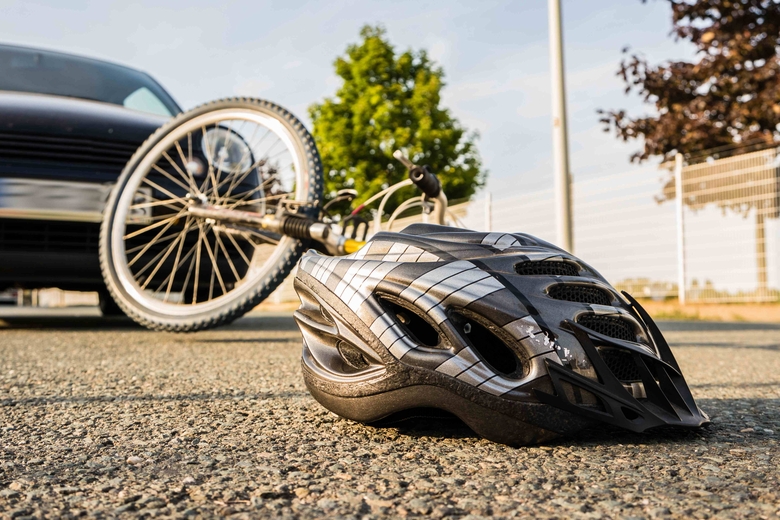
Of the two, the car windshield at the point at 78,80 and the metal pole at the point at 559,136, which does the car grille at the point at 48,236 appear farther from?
the metal pole at the point at 559,136

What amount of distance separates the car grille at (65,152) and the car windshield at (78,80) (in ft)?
3.16

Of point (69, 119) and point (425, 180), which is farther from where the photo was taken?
point (69, 119)

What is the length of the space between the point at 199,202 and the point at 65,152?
41.5 inches

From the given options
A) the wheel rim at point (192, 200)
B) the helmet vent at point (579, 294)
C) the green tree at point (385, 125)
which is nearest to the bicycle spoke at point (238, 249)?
the wheel rim at point (192, 200)

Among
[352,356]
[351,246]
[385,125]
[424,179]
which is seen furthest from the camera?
[385,125]

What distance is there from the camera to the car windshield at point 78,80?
5441mm

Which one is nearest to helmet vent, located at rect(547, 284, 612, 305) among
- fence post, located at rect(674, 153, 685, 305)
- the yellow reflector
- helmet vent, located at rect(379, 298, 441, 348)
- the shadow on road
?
helmet vent, located at rect(379, 298, 441, 348)

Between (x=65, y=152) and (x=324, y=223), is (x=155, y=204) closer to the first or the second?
(x=65, y=152)

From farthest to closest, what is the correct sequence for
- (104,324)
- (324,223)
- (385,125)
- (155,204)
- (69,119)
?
1. (385,125)
2. (104,324)
3. (69,119)
4. (155,204)
5. (324,223)

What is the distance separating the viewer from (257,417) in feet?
7.32

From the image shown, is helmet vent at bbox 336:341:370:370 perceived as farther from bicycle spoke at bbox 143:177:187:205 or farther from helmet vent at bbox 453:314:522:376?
bicycle spoke at bbox 143:177:187:205

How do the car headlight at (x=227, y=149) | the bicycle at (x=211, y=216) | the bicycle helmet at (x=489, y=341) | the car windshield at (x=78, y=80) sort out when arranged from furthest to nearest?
1. the car windshield at (x=78, y=80)
2. the car headlight at (x=227, y=149)
3. the bicycle at (x=211, y=216)
4. the bicycle helmet at (x=489, y=341)

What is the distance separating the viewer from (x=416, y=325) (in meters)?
1.95

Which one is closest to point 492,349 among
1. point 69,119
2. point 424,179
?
point 424,179
